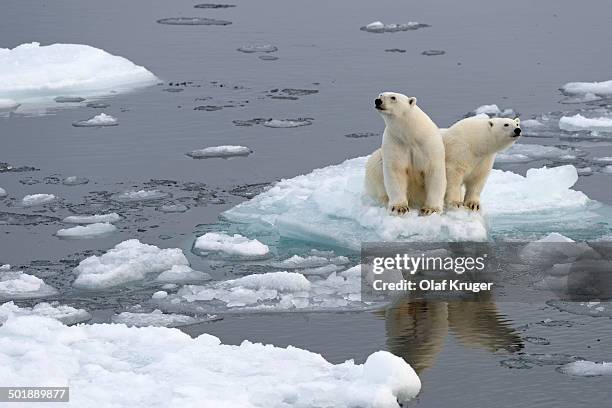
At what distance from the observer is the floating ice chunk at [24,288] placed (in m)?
8.38

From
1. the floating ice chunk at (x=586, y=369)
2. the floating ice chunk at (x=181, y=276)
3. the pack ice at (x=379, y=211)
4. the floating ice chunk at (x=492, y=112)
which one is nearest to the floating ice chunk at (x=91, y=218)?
the pack ice at (x=379, y=211)

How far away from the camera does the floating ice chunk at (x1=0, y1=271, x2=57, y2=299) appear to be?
838 centimetres

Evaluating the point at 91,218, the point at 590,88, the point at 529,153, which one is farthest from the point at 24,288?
the point at 590,88

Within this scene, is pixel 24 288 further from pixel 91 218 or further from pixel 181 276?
pixel 91 218

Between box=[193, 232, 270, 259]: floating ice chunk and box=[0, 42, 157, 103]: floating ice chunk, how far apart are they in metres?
6.35

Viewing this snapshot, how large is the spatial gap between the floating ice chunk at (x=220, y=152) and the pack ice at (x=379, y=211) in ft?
4.88

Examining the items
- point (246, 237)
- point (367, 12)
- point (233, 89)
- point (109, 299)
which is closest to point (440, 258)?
point (246, 237)

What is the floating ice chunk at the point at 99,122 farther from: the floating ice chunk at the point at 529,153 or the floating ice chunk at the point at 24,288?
the floating ice chunk at the point at 24,288

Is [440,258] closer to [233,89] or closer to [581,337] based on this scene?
[581,337]

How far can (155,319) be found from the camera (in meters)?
7.84

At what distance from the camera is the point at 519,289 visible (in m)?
8.35

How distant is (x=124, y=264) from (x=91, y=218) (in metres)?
1.48

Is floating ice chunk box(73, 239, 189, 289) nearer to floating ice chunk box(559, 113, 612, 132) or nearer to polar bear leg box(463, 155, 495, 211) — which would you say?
polar bear leg box(463, 155, 495, 211)

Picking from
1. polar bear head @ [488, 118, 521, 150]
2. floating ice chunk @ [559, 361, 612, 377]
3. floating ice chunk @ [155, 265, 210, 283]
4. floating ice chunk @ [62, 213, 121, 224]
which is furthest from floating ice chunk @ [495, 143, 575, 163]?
floating ice chunk @ [559, 361, 612, 377]
